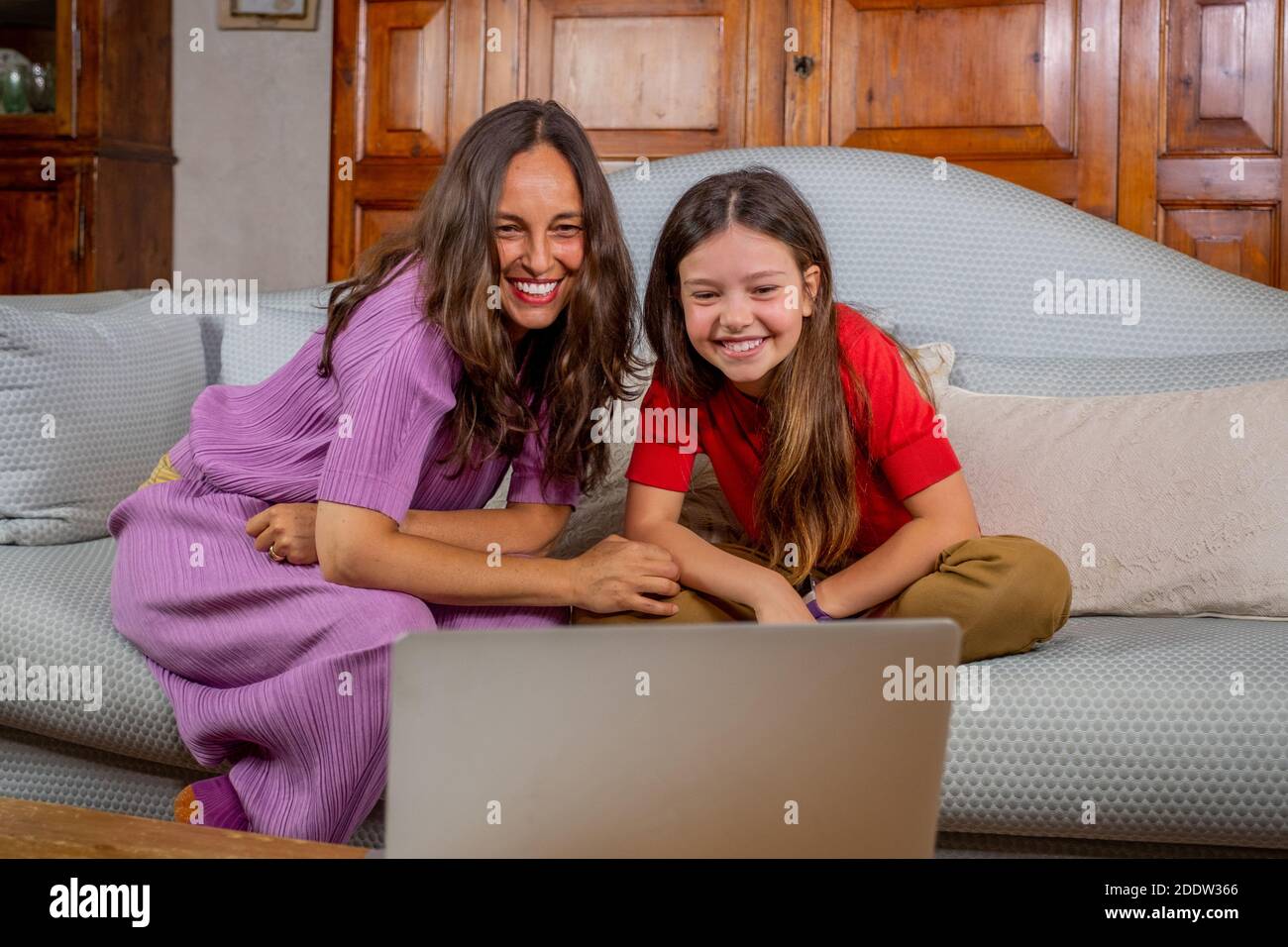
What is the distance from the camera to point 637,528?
4.84 ft

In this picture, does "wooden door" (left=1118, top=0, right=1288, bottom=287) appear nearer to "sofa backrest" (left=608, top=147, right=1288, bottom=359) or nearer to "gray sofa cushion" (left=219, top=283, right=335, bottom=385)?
"sofa backrest" (left=608, top=147, right=1288, bottom=359)

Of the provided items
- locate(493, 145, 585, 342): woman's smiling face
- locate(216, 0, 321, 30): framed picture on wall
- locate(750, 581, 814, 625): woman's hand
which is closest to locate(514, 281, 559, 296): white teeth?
locate(493, 145, 585, 342): woman's smiling face

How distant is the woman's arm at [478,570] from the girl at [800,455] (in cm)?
6

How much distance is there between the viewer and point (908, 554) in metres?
1.38

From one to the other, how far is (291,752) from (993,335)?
3.86 feet

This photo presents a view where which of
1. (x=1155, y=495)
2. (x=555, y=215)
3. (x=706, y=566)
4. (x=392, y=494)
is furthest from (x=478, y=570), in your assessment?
(x=1155, y=495)

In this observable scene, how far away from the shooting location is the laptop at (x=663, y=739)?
565mm

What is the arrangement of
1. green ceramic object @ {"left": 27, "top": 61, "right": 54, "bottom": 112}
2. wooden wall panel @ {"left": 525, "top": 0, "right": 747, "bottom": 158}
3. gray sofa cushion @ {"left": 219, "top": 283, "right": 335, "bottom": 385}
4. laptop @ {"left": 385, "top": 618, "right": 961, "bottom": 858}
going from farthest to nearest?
green ceramic object @ {"left": 27, "top": 61, "right": 54, "bottom": 112}, wooden wall panel @ {"left": 525, "top": 0, "right": 747, "bottom": 158}, gray sofa cushion @ {"left": 219, "top": 283, "right": 335, "bottom": 385}, laptop @ {"left": 385, "top": 618, "right": 961, "bottom": 858}

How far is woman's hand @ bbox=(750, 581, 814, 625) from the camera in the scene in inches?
51.4

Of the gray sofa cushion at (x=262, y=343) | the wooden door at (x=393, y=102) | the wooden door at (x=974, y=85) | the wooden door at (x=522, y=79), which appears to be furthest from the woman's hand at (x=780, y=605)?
the wooden door at (x=393, y=102)

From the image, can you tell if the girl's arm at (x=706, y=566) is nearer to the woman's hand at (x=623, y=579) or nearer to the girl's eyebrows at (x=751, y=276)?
the woman's hand at (x=623, y=579)

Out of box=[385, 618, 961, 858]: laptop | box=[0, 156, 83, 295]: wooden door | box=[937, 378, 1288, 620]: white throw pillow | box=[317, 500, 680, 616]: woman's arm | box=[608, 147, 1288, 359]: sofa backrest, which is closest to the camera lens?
box=[385, 618, 961, 858]: laptop
